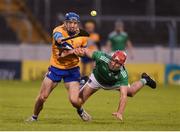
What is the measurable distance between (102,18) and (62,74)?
17550 mm

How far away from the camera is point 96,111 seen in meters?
18.8

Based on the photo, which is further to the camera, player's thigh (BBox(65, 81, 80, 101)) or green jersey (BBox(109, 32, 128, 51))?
green jersey (BBox(109, 32, 128, 51))

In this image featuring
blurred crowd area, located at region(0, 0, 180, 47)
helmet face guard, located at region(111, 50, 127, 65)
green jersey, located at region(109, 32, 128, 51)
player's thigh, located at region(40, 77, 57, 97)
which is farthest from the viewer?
blurred crowd area, located at region(0, 0, 180, 47)

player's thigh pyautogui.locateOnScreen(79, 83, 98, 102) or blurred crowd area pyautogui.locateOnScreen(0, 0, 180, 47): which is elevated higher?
player's thigh pyautogui.locateOnScreen(79, 83, 98, 102)

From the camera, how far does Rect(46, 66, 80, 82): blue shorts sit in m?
15.7

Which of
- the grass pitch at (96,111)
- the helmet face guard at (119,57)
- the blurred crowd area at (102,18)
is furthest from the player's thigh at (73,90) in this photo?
the blurred crowd area at (102,18)

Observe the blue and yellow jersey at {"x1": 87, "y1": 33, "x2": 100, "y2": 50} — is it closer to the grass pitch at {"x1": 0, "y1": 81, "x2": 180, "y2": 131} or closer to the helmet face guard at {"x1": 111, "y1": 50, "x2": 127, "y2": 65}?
the grass pitch at {"x1": 0, "y1": 81, "x2": 180, "y2": 131}

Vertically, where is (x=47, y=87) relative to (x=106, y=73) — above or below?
below

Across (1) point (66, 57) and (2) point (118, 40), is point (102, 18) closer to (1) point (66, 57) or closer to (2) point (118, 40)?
(2) point (118, 40)

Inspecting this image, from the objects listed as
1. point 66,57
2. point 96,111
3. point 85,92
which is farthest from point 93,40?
point 66,57

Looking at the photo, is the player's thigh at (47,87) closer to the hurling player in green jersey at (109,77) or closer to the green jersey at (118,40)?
the hurling player in green jersey at (109,77)

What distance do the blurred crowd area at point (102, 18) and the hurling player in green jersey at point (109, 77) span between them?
53.8ft

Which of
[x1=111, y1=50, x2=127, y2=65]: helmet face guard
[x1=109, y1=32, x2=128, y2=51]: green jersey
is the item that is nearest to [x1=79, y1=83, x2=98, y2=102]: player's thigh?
[x1=111, y1=50, x2=127, y2=65]: helmet face guard

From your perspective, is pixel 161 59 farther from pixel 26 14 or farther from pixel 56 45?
pixel 56 45
